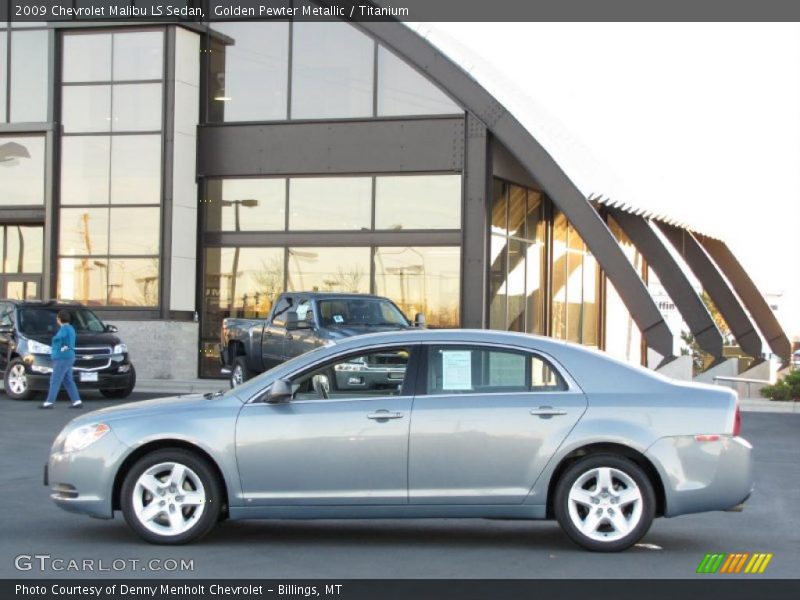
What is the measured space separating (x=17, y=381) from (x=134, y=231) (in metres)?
7.54

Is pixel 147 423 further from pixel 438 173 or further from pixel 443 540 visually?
pixel 438 173

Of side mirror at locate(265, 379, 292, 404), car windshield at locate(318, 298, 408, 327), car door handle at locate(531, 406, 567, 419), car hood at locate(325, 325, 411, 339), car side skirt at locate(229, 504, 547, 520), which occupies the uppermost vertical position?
car windshield at locate(318, 298, 408, 327)

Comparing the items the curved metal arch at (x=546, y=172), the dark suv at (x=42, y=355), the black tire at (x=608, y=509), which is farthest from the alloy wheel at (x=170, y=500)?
the curved metal arch at (x=546, y=172)

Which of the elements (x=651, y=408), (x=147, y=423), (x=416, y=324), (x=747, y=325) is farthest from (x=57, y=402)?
(x=747, y=325)

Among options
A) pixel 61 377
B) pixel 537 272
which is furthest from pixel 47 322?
pixel 537 272

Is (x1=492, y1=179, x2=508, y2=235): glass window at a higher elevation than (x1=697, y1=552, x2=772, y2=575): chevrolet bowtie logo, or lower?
higher

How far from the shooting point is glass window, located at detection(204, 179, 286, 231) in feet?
97.5

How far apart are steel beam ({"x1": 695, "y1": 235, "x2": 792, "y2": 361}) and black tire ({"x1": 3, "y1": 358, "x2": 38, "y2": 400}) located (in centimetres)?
2419

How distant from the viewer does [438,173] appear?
28375 mm

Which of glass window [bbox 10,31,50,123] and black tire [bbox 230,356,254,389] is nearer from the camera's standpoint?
black tire [bbox 230,356,254,389]

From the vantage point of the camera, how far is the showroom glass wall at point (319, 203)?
93.6 ft

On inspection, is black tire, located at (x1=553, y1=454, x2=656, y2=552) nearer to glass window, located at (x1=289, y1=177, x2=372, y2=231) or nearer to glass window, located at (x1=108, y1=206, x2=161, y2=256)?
glass window, located at (x1=289, y1=177, x2=372, y2=231)

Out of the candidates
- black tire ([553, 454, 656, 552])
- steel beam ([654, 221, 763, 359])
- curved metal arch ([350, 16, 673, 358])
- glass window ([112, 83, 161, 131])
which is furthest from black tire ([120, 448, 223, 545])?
steel beam ([654, 221, 763, 359])

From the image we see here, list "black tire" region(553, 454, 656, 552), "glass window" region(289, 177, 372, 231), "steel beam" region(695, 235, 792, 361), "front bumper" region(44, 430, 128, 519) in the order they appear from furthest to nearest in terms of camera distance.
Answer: "steel beam" region(695, 235, 792, 361) → "glass window" region(289, 177, 372, 231) → "front bumper" region(44, 430, 128, 519) → "black tire" region(553, 454, 656, 552)
